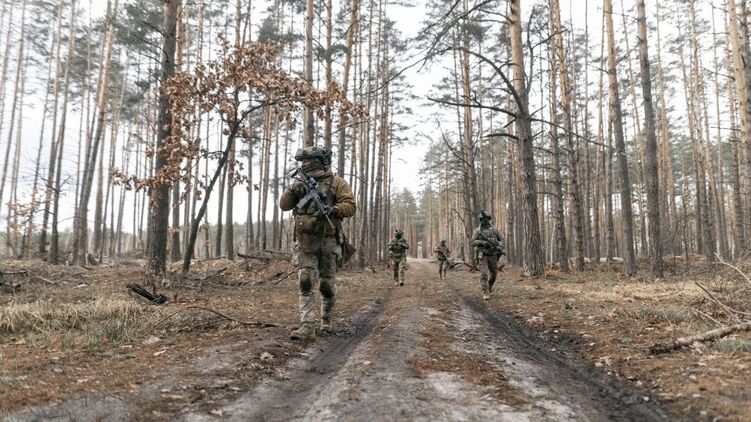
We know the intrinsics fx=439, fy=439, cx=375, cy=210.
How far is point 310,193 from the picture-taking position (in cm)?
536

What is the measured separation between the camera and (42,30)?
24734 millimetres

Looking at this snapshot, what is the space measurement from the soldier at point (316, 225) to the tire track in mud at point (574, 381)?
211cm

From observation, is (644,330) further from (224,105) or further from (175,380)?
(224,105)

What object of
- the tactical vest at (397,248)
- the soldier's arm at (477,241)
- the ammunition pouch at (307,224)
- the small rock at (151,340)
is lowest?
the small rock at (151,340)

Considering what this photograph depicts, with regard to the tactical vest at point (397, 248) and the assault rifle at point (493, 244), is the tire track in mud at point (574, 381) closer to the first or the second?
the assault rifle at point (493, 244)

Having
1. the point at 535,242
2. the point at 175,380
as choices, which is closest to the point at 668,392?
the point at 175,380

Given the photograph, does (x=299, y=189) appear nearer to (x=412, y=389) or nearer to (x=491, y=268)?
(x=412, y=389)

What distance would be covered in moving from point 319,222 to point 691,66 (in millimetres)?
30802

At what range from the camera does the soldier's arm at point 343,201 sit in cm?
546

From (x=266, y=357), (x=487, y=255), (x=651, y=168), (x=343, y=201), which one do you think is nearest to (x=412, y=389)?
(x=266, y=357)

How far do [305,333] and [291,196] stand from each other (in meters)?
1.66

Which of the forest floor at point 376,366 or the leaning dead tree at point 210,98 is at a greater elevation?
the leaning dead tree at point 210,98

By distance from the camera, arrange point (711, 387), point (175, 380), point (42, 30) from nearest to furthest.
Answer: point (711, 387) → point (175, 380) → point (42, 30)

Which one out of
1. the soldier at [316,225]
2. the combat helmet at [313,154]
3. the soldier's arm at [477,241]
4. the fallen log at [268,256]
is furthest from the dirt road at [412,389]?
the fallen log at [268,256]
